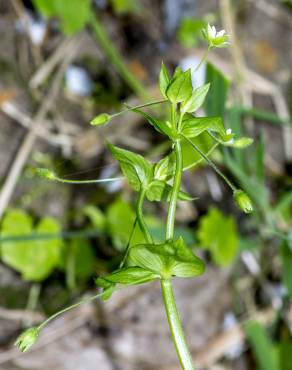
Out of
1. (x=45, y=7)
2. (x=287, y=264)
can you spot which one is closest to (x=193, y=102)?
(x=287, y=264)

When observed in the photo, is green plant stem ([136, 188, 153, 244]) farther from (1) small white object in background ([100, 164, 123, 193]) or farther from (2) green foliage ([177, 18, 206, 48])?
(2) green foliage ([177, 18, 206, 48])

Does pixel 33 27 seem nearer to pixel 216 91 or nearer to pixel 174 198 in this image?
pixel 216 91

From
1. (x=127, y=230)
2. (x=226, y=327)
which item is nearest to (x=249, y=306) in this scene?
(x=226, y=327)

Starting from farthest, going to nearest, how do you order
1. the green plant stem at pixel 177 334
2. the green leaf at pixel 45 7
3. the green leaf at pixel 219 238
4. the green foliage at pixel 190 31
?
the green foliage at pixel 190 31, the green leaf at pixel 45 7, the green leaf at pixel 219 238, the green plant stem at pixel 177 334

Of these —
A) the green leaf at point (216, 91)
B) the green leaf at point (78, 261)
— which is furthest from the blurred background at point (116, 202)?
the green leaf at point (216, 91)

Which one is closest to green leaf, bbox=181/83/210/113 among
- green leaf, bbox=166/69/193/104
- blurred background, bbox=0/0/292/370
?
green leaf, bbox=166/69/193/104

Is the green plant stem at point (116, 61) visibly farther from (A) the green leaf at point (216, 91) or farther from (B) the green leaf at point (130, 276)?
(B) the green leaf at point (130, 276)
